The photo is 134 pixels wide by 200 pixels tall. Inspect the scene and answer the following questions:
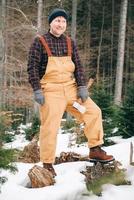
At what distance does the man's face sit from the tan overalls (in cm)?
19

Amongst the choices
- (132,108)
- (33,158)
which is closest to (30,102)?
(132,108)

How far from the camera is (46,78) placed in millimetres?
6043

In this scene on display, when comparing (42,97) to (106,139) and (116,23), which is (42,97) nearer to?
(106,139)

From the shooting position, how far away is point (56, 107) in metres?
5.97

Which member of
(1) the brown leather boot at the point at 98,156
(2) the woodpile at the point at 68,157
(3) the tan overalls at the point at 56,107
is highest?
(3) the tan overalls at the point at 56,107

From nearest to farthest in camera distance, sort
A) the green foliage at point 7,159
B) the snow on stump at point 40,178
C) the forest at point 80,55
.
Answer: the green foliage at point 7,159, the snow on stump at point 40,178, the forest at point 80,55

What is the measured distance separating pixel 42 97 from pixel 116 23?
30.4 m

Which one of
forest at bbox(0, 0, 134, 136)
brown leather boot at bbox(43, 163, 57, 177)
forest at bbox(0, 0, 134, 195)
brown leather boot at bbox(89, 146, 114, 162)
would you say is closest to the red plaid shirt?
forest at bbox(0, 0, 134, 195)

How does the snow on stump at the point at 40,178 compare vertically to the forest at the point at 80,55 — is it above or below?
below

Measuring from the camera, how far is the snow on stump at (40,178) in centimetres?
558

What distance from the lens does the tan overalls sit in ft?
19.6

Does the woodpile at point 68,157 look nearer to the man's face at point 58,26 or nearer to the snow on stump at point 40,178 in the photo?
the snow on stump at point 40,178

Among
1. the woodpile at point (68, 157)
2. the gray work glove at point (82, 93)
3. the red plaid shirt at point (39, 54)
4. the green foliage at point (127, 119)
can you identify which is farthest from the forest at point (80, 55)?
the gray work glove at point (82, 93)

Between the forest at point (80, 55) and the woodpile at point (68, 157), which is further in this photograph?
the forest at point (80, 55)
